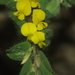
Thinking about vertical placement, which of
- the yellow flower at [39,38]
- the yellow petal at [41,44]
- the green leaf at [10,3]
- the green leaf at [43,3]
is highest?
the green leaf at [10,3]

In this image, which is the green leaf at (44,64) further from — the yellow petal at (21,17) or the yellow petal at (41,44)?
the yellow petal at (21,17)

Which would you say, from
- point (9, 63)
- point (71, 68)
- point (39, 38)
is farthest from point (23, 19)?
point (71, 68)

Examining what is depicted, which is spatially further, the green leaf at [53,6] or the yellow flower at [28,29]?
the green leaf at [53,6]

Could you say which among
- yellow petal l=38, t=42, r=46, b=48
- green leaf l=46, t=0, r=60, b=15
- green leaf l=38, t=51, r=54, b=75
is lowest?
green leaf l=38, t=51, r=54, b=75

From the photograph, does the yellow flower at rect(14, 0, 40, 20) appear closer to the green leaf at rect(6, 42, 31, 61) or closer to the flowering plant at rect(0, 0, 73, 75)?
the flowering plant at rect(0, 0, 73, 75)

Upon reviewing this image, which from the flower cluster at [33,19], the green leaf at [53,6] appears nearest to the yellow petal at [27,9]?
the flower cluster at [33,19]

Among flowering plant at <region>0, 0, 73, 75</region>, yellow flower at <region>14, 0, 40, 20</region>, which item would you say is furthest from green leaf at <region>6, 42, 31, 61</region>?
yellow flower at <region>14, 0, 40, 20</region>

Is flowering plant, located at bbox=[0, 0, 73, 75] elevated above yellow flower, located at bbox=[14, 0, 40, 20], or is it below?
below

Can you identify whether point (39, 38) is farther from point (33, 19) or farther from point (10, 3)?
point (10, 3)
